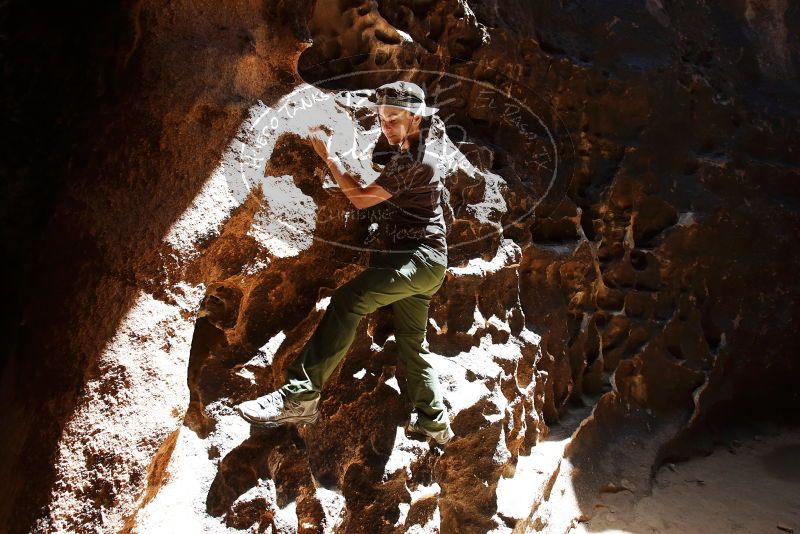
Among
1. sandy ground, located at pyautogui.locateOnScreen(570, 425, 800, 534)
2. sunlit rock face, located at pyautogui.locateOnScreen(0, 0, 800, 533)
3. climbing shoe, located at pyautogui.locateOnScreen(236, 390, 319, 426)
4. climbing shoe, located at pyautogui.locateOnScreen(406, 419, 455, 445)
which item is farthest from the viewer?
sandy ground, located at pyautogui.locateOnScreen(570, 425, 800, 534)

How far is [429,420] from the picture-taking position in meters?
2.51

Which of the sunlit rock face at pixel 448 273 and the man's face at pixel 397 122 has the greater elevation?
the man's face at pixel 397 122

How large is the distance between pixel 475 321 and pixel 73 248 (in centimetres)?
176

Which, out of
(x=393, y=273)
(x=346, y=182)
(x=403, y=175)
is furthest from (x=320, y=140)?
(x=393, y=273)

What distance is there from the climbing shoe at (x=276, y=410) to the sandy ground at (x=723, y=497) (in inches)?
78.4

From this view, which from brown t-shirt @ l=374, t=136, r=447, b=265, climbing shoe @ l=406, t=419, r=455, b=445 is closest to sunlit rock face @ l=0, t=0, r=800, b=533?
climbing shoe @ l=406, t=419, r=455, b=445

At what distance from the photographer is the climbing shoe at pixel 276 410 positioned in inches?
82.7

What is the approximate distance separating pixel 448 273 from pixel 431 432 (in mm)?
748

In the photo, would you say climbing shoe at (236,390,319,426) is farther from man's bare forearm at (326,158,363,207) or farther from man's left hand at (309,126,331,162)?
man's left hand at (309,126,331,162)

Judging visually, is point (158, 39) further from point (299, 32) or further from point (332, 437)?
point (332, 437)

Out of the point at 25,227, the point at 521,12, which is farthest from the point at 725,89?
the point at 25,227

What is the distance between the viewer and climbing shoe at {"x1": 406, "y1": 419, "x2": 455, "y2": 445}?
2555 mm

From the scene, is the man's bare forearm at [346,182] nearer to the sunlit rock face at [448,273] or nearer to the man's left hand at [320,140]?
the man's left hand at [320,140]

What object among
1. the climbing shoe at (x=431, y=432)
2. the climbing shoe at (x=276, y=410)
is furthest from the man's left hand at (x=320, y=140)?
the climbing shoe at (x=431, y=432)
